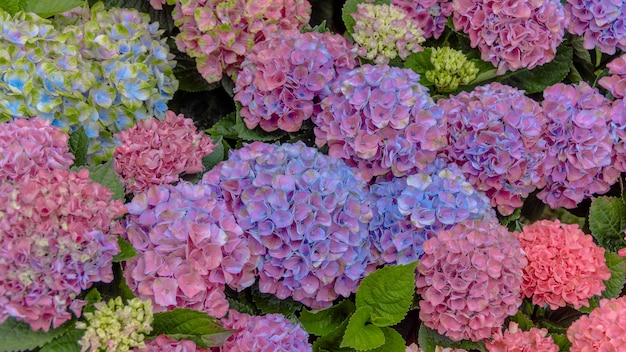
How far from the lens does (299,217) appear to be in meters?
1.46

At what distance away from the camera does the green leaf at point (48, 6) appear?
1.86 m

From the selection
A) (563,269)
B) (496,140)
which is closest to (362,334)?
(563,269)

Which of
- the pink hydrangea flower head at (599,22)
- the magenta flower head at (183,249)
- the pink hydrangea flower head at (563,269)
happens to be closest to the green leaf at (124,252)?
the magenta flower head at (183,249)

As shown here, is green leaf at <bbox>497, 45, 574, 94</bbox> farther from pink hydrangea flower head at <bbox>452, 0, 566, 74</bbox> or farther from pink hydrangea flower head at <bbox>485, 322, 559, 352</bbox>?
pink hydrangea flower head at <bbox>485, 322, 559, 352</bbox>

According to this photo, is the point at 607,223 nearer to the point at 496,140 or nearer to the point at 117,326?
the point at 496,140

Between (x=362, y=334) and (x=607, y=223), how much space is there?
79 centimetres

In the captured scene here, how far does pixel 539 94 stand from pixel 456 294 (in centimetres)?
104

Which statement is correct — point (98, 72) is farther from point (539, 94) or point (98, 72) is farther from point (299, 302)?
point (539, 94)

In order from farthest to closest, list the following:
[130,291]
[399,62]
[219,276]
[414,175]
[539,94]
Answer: [539,94], [399,62], [414,175], [219,276], [130,291]

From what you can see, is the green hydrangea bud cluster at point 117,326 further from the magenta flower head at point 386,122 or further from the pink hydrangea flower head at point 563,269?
the pink hydrangea flower head at point 563,269

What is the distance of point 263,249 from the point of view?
4.87ft

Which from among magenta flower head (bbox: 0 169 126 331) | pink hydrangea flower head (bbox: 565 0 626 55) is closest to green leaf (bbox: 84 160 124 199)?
magenta flower head (bbox: 0 169 126 331)

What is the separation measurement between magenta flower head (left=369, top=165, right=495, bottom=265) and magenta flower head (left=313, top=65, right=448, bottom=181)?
0.07 metres

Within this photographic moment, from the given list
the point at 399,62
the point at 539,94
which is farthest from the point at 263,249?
the point at 539,94
